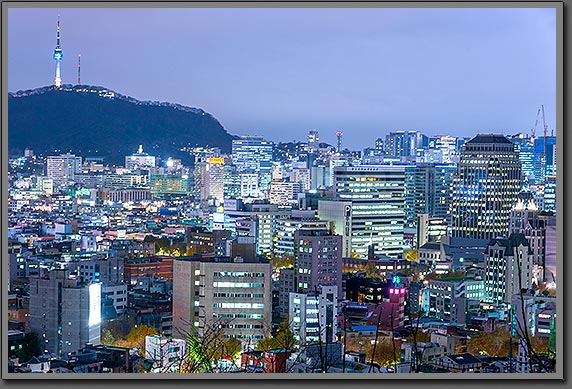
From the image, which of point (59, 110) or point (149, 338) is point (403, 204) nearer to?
point (59, 110)

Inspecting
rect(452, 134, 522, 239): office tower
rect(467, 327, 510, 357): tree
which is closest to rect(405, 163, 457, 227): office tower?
rect(452, 134, 522, 239): office tower

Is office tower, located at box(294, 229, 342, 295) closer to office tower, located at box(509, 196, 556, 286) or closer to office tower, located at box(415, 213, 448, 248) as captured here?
office tower, located at box(509, 196, 556, 286)

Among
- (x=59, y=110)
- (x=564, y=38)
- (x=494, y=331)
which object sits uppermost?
(x=59, y=110)

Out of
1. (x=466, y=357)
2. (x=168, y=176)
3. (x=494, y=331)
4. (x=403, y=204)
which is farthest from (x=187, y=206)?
(x=466, y=357)

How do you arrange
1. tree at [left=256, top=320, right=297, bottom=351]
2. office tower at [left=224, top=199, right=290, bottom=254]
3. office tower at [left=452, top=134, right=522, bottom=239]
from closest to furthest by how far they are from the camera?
tree at [left=256, top=320, right=297, bottom=351]
office tower at [left=224, top=199, right=290, bottom=254]
office tower at [left=452, top=134, right=522, bottom=239]

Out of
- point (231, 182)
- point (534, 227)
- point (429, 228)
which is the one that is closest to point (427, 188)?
point (429, 228)

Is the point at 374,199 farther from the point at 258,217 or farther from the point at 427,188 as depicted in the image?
the point at 258,217
